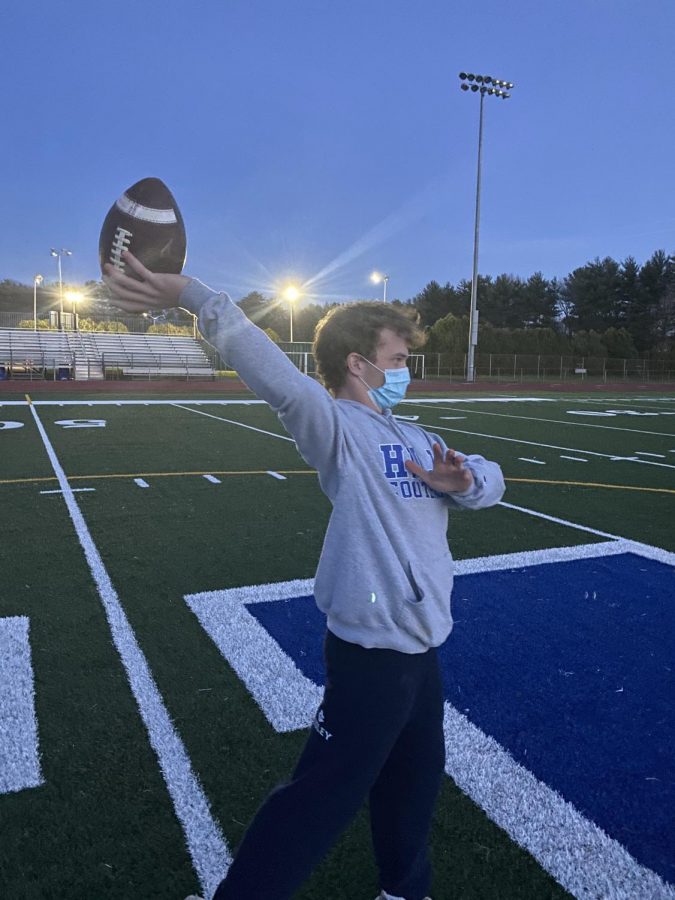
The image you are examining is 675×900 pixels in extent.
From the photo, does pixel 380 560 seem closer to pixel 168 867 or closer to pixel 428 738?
pixel 428 738

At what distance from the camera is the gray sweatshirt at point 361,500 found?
1.68m

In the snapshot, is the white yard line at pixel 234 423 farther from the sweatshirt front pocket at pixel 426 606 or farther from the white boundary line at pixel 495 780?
the sweatshirt front pocket at pixel 426 606

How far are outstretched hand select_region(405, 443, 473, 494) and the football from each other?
113 centimetres

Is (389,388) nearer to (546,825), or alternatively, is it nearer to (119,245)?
(119,245)

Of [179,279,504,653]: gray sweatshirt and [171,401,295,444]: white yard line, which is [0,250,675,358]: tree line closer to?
[171,401,295,444]: white yard line

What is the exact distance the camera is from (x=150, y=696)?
10.6ft

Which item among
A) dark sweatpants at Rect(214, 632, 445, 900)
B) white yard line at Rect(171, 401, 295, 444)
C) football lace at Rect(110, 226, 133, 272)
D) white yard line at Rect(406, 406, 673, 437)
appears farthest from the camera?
white yard line at Rect(406, 406, 673, 437)

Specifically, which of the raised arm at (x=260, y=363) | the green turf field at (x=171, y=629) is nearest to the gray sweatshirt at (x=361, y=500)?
the raised arm at (x=260, y=363)

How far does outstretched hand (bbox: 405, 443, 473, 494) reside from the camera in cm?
180

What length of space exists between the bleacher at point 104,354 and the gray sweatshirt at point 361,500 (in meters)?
36.3

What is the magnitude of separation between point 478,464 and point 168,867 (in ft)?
5.29

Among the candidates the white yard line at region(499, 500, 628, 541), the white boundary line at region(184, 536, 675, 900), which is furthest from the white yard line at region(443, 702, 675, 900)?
the white yard line at region(499, 500, 628, 541)

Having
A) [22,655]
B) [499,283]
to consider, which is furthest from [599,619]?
[499,283]

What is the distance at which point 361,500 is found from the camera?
179cm
